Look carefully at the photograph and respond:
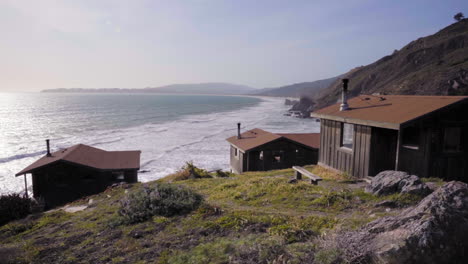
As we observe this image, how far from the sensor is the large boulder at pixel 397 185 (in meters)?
8.30

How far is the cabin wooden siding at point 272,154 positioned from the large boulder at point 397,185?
727 inches

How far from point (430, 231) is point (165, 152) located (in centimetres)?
4650

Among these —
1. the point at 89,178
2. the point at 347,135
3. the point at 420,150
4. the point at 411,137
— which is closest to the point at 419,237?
the point at 420,150

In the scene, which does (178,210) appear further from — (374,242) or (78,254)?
(374,242)

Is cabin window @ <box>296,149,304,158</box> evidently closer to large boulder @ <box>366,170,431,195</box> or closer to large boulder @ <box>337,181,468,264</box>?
large boulder @ <box>366,170,431,195</box>

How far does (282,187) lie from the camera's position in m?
11.0

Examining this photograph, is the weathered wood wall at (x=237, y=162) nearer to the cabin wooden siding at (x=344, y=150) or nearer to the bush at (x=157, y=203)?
the cabin wooden siding at (x=344, y=150)

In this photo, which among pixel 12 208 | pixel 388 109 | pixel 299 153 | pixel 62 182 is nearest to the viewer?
pixel 388 109

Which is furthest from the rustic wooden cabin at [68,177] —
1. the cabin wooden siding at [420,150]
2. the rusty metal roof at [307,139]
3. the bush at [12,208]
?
the cabin wooden siding at [420,150]

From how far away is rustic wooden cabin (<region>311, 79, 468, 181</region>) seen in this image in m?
11.0

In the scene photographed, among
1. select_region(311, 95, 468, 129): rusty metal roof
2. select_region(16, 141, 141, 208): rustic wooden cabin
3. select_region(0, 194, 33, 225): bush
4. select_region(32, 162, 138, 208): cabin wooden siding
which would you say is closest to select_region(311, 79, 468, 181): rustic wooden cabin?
select_region(311, 95, 468, 129): rusty metal roof

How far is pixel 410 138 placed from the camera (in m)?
11.7

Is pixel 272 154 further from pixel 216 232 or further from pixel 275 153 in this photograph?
pixel 216 232

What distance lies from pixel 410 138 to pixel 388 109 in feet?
4.93
